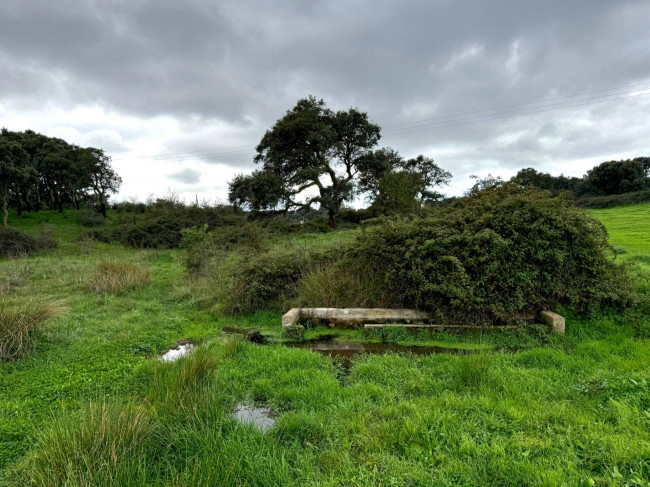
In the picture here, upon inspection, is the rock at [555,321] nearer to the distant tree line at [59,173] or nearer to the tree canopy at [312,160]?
the tree canopy at [312,160]

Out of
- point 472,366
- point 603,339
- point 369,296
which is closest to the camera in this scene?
point 472,366

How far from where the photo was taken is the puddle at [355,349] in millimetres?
5633

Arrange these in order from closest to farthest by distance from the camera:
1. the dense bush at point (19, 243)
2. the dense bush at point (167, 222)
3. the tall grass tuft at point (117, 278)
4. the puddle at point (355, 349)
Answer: the puddle at point (355, 349), the tall grass tuft at point (117, 278), the dense bush at point (19, 243), the dense bush at point (167, 222)

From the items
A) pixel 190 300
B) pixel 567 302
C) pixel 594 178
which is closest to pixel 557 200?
pixel 567 302

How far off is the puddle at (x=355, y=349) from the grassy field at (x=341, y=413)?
0.96 feet

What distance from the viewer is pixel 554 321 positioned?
5.86m

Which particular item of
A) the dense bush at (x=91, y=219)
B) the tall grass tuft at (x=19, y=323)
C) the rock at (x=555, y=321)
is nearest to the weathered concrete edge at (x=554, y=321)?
the rock at (x=555, y=321)

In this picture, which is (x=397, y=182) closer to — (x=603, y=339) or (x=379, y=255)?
(x=379, y=255)

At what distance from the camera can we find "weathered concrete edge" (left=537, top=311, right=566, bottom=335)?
5.80 metres

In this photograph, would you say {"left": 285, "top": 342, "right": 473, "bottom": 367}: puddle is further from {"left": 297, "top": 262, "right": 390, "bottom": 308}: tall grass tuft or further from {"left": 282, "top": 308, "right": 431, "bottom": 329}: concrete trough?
{"left": 297, "top": 262, "right": 390, "bottom": 308}: tall grass tuft

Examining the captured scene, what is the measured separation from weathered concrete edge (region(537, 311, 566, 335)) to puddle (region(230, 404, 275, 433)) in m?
5.07

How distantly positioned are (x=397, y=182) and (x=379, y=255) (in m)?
16.9

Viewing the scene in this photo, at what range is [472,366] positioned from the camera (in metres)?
4.29

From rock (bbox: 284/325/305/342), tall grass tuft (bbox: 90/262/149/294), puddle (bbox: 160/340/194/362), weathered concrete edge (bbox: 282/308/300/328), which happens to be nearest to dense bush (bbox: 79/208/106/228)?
tall grass tuft (bbox: 90/262/149/294)
